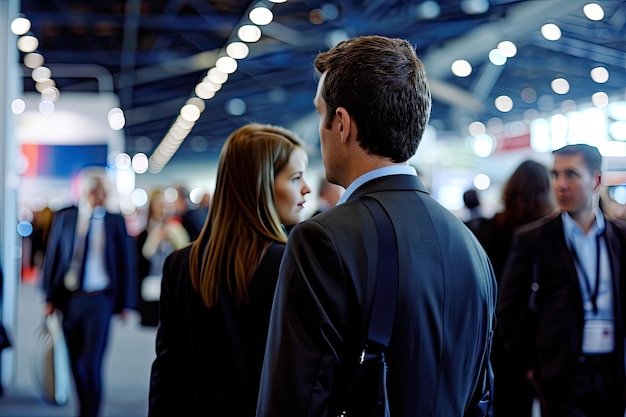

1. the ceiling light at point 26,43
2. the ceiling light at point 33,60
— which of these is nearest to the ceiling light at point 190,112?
the ceiling light at point 33,60

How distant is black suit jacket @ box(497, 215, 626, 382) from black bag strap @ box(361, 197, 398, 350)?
2010 mm

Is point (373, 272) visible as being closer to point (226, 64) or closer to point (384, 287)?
point (384, 287)

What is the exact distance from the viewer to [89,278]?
5.11 metres

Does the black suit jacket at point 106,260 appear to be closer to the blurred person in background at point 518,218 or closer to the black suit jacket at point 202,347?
the blurred person in background at point 518,218

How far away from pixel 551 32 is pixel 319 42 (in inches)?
244

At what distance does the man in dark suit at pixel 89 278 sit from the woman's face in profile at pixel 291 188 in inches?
112

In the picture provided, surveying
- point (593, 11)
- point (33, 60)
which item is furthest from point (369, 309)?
point (33, 60)

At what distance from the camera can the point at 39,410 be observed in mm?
5812

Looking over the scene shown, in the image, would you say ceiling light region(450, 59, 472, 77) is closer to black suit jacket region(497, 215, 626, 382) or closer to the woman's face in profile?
black suit jacket region(497, 215, 626, 382)

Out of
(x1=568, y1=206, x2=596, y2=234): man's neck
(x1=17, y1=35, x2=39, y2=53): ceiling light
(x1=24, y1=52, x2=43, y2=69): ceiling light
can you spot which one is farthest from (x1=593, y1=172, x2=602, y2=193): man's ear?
(x1=24, y1=52, x2=43, y2=69): ceiling light

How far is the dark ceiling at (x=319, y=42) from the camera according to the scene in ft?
31.2

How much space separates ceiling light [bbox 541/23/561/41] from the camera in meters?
9.59

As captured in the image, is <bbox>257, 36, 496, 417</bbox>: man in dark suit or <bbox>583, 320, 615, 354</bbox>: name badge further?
<bbox>583, 320, 615, 354</bbox>: name badge

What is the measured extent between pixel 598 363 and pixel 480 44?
9896mm
